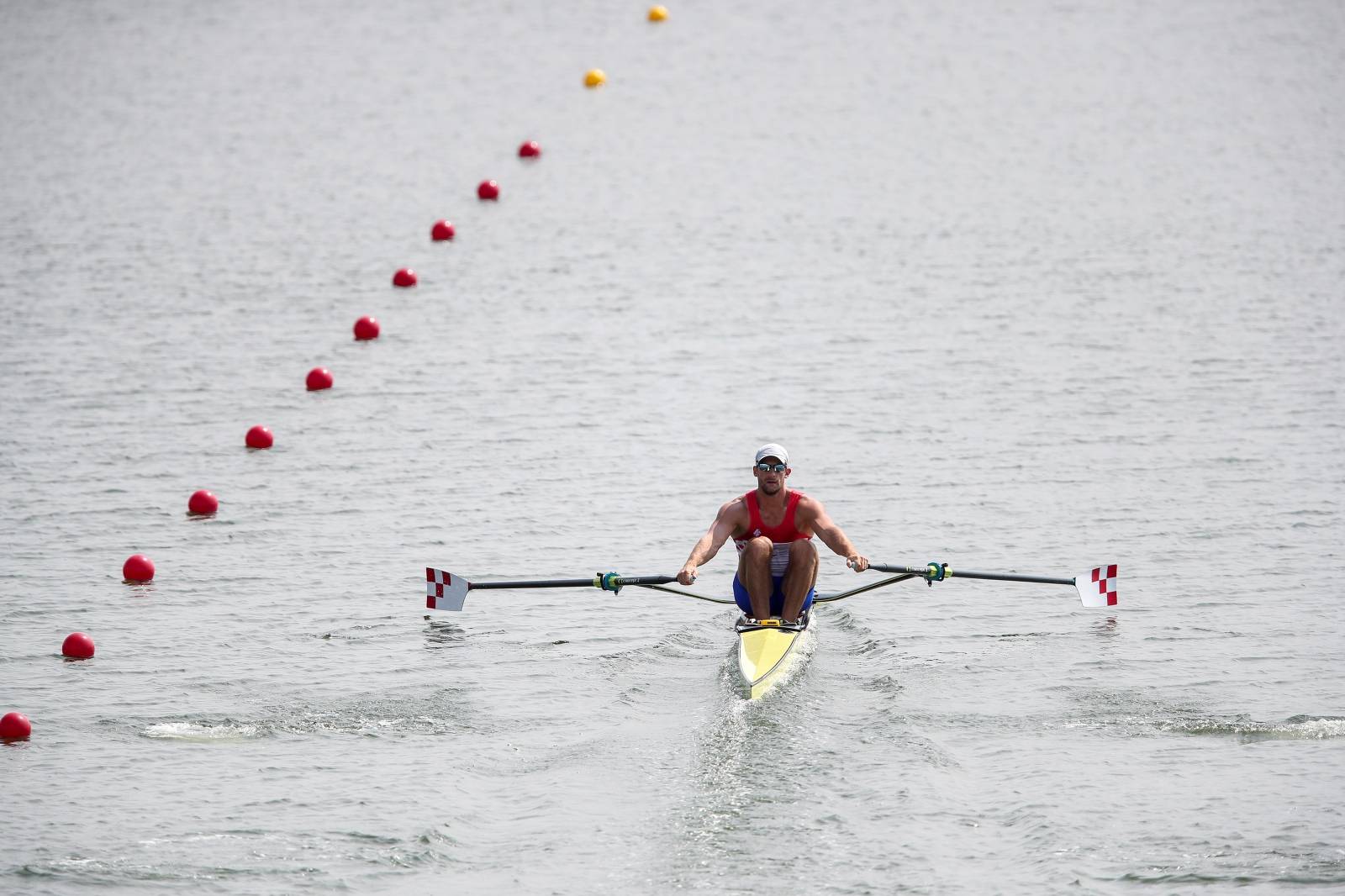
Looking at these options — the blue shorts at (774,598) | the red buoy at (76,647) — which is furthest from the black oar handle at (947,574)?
the red buoy at (76,647)

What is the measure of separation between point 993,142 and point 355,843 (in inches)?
895

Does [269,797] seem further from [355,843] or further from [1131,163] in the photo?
[1131,163]

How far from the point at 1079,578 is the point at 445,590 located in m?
5.24

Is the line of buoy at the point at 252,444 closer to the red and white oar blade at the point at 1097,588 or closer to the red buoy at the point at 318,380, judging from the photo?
the red buoy at the point at 318,380

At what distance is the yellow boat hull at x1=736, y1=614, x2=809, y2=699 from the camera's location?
11.8 metres

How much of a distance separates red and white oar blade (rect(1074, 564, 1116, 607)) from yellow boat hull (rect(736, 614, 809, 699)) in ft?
7.89

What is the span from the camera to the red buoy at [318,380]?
64.7 feet

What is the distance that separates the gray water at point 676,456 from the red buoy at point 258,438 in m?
0.21

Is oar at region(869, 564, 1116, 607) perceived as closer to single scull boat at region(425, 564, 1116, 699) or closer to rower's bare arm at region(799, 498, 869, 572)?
single scull boat at region(425, 564, 1116, 699)

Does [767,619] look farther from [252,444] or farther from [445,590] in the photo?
[252,444]

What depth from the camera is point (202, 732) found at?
451 inches

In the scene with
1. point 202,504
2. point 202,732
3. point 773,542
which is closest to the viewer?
point 202,732

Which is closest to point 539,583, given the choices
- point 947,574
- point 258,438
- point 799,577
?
point 799,577

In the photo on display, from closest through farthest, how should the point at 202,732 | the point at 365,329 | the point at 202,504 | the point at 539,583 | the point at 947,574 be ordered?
1. the point at 202,732
2. the point at 947,574
3. the point at 539,583
4. the point at 202,504
5. the point at 365,329
